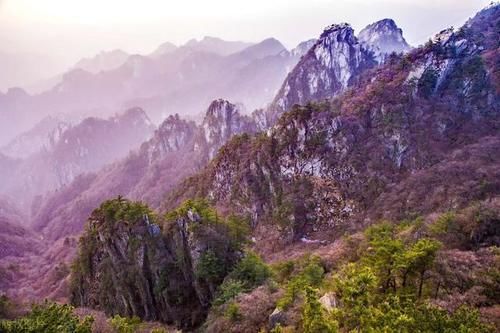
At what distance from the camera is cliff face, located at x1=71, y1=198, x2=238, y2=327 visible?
142ft

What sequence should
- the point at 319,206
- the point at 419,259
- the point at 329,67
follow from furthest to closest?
1. the point at 329,67
2. the point at 319,206
3. the point at 419,259

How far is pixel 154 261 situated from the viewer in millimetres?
45594

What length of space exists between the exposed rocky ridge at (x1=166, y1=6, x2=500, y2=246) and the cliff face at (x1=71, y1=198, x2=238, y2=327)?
2386 centimetres

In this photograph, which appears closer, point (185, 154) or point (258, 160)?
point (258, 160)

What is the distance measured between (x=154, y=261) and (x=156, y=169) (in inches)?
5000

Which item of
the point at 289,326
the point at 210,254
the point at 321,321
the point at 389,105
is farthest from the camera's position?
the point at 389,105

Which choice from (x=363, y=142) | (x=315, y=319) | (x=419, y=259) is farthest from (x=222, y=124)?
(x=315, y=319)

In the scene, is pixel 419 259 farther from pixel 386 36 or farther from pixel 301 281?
pixel 386 36

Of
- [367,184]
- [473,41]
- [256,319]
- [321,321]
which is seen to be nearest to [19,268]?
[367,184]

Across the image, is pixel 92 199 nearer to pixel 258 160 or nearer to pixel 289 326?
pixel 258 160

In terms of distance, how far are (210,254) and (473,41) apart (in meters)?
A: 74.0

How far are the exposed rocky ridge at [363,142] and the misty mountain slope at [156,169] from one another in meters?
56.9

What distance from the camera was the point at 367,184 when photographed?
6500cm

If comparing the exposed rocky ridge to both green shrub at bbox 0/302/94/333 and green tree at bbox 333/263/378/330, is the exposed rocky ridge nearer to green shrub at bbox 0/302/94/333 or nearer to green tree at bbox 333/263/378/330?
green tree at bbox 333/263/378/330
